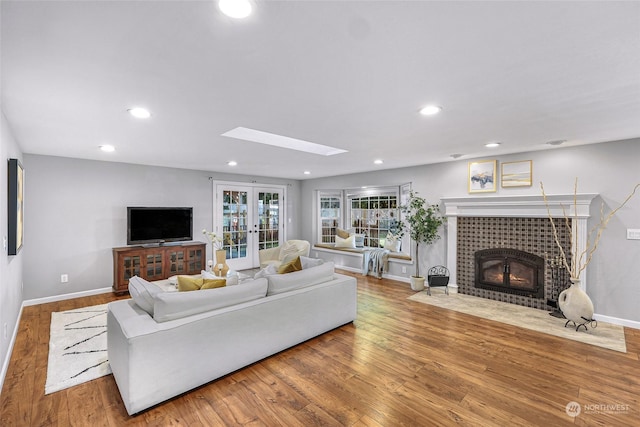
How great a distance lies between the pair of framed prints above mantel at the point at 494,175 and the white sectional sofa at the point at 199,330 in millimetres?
3148

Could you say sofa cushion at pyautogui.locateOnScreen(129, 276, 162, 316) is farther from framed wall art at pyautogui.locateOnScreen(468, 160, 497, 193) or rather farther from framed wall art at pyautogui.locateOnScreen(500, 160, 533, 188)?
framed wall art at pyautogui.locateOnScreen(500, 160, 533, 188)

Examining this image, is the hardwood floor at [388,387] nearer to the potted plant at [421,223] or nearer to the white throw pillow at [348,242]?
the potted plant at [421,223]

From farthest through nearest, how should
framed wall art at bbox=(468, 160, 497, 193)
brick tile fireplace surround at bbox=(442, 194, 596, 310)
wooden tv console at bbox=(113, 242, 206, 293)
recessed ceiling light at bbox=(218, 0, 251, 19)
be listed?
wooden tv console at bbox=(113, 242, 206, 293) → framed wall art at bbox=(468, 160, 497, 193) → brick tile fireplace surround at bbox=(442, 194, 596, 310) → recessed ceiling light at bbox=(218, 0, 251, 19)

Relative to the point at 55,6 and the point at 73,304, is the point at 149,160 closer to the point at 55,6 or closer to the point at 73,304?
the point at 73,304

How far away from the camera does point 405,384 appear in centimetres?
240

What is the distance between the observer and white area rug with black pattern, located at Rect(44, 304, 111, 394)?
8.13 ft

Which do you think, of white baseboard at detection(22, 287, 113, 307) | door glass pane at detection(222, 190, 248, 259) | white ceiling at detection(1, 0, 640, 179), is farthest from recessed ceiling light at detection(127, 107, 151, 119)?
door glass pane at detection(222, 190, 248, 259)

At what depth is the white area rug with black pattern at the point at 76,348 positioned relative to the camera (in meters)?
2.48

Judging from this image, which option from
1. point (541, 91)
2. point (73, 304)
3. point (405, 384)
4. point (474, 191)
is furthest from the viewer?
point (474, 191)

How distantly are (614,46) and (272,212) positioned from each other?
21.4 feet

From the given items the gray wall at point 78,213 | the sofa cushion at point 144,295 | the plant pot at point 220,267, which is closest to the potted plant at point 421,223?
the plant pot at point 220,267

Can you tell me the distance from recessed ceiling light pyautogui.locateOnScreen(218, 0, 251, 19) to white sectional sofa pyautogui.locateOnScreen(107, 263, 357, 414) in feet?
6.41

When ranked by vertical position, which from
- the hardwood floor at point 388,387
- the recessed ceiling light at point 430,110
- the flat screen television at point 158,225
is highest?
the recessed ceiling light at point 430,110

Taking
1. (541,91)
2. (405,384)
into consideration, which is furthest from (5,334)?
(541,91)
